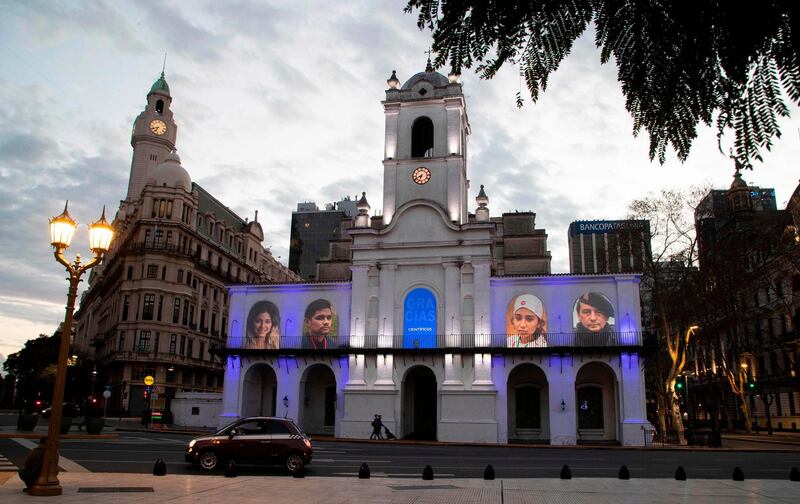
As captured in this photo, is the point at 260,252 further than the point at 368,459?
Yes

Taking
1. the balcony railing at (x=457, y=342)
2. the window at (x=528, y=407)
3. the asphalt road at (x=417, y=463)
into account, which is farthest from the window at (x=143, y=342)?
the window at (x=528, y=407)

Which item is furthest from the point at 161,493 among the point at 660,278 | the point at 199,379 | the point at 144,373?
the point at 199,379

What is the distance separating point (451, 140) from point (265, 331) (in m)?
18.0

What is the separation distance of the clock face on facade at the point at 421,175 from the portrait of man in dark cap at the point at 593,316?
12.9 meters

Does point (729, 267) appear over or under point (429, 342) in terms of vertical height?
over

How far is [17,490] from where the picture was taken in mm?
12766

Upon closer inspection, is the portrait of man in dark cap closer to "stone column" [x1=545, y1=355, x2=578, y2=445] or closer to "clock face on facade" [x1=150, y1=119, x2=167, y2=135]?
"stone column" [x1=545, y1=355, x2=578, y2=445]

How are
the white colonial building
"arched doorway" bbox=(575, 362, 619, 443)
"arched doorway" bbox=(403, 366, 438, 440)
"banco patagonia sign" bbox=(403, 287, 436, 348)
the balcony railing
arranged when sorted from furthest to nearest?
"arched doorway" bbox=(403, 366, 438, 440) → "banco patagonia sign" bbox=(403, 287, 436, 348) → "arched doorway" bbox=(575, 362, 619, 443) → the white colonial building → the balcony railing

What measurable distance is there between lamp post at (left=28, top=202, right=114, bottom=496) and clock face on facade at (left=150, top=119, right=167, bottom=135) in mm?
71391

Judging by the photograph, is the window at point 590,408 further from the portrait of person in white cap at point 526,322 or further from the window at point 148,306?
the window at point 148,306

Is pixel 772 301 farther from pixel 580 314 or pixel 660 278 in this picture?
pixel 580 314

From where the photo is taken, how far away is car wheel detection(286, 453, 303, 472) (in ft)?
61.1

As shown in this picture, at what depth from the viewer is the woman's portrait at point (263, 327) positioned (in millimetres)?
42438

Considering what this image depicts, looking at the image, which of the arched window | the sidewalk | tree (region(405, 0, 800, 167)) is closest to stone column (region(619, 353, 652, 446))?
the arched window
